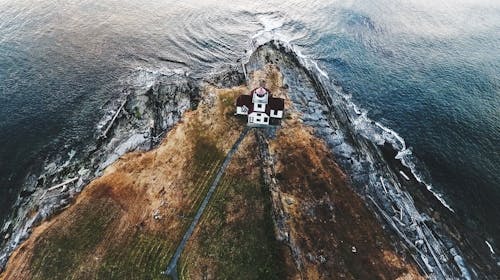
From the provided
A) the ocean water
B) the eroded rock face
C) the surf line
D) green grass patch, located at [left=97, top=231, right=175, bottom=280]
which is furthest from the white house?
green grass patch, located at [left=97, top=231, right=175, bottom=280]

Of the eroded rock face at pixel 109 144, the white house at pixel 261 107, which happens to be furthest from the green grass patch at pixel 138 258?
the white house at pixel 261 107

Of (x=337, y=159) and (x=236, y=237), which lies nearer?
(x=236, y=237)

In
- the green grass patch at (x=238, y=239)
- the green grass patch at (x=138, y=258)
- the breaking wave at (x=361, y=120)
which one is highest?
the breaking wave at (x=361, y=120)

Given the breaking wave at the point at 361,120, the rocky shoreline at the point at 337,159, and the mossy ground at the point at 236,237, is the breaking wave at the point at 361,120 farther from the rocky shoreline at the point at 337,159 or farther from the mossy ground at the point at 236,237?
the mossy ground at the point at 236,237

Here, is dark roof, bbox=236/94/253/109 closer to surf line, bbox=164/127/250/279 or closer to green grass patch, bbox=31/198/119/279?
surf line, bbox=164/127/250/279

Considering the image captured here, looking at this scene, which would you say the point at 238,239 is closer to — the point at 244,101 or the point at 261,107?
the point at 261,107

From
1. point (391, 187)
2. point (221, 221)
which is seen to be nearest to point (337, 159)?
point (391, 187)
